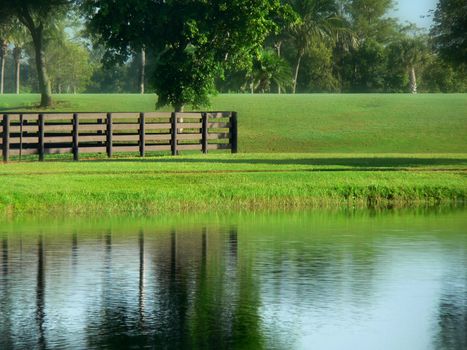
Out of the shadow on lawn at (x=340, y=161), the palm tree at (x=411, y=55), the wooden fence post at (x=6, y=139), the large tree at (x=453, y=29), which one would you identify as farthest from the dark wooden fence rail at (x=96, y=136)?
the palm tree at (x=411, y=55)

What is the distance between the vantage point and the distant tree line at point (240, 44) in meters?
54.5

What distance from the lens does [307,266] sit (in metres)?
19.3

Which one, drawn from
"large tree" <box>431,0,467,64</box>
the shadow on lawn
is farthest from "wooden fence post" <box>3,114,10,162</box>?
"large tree" <box>431,0,467,64</box>

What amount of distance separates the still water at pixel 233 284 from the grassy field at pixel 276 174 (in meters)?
3.37

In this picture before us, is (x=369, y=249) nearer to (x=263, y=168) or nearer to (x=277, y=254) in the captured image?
(x=277, y=254)

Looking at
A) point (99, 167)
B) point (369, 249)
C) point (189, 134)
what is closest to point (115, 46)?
point (189, 134)

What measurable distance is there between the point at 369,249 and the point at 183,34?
112 feet

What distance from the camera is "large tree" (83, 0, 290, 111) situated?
177 ft

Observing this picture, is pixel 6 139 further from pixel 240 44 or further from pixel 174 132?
pixel 240 44

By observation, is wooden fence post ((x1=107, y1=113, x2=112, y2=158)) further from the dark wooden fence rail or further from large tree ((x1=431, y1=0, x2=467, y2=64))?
large tree ((x1=431, y1=0, x2=467, y2=64))

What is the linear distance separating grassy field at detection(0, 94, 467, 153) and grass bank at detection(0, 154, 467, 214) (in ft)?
63.7

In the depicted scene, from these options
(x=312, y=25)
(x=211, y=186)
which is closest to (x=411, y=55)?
(x=312, y=25)

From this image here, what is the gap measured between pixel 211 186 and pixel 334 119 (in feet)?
121

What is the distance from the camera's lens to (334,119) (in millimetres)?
68812
